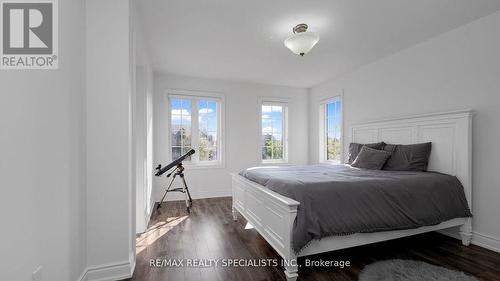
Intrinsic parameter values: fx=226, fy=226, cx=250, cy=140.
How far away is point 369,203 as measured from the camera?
6.91 feet

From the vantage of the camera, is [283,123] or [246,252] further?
[283,123]

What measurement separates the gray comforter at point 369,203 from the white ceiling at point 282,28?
178 centimetres

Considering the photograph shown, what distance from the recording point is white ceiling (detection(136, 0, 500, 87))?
2.32 meters

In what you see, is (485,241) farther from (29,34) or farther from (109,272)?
(29,34)

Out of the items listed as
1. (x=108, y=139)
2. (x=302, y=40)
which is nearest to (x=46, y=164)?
(x=108, y=139)

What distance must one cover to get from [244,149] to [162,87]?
2147 mm

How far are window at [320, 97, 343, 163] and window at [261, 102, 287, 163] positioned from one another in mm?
907

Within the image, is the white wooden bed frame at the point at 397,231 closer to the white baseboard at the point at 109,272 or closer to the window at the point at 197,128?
the white baseboard at the point at 109,272

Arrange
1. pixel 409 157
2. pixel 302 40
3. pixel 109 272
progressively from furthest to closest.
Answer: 1. pixel 409 157
2. pixel 302 40
3. pixel 109 272

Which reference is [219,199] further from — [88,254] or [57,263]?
[57,263]

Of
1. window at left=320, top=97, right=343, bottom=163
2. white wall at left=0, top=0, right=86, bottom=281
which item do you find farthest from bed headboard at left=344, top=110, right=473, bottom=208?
white wall at left=0, top=0, right=86, bottom=281

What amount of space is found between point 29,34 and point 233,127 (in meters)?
3.81

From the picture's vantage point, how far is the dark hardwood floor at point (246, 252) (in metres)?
1.98

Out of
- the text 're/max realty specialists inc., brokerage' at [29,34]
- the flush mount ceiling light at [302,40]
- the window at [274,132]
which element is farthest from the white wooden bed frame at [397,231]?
the window at [274,132]
